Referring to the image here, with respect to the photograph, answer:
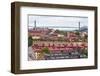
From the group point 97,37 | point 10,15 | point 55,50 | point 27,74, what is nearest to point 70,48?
point 55,50

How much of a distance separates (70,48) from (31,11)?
1.16ft

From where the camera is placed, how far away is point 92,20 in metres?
A: 1.63

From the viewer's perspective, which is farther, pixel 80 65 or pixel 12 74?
pixel 80 65

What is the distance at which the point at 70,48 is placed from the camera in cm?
156

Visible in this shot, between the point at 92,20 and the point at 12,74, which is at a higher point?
the point at 92,20

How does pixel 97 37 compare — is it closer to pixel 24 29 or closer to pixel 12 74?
pixel 24 29

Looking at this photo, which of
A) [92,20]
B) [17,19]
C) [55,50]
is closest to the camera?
Result: [17,19]

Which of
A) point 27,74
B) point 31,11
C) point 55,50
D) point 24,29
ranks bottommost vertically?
point 27,74

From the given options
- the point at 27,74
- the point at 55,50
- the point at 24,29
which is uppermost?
the point at 24,29

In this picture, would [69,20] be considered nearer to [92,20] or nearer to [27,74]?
[92,20]

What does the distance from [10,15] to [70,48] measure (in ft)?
1.44

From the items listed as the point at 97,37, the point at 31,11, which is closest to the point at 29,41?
the point at 31,11

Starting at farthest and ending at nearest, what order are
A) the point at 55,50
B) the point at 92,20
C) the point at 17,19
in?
the point at 92,20 → the point at 55,50 → the point at 17,19

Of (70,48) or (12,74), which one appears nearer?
(12,74)
